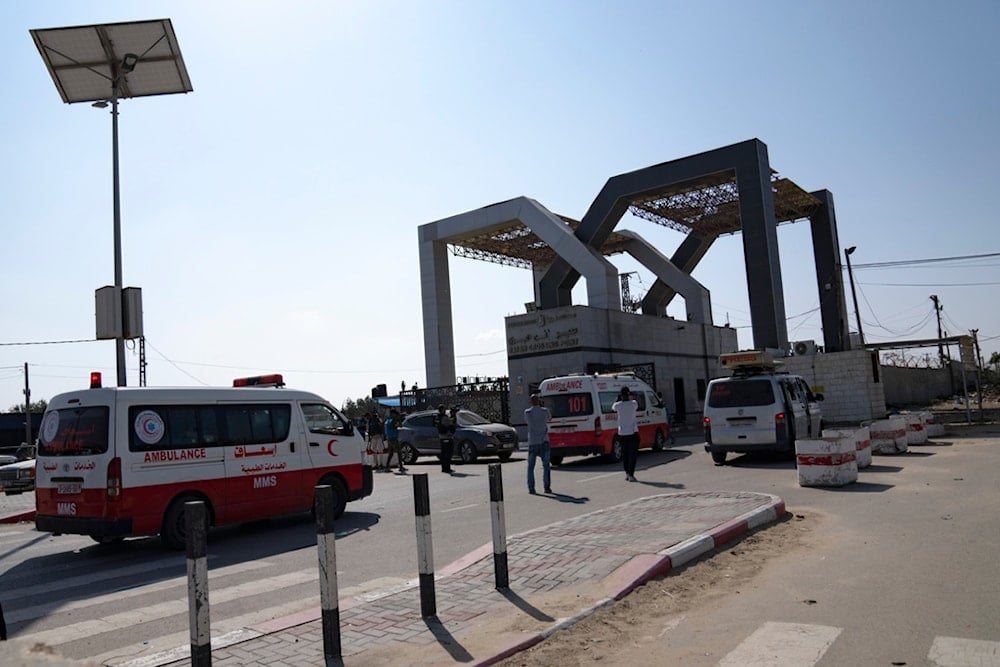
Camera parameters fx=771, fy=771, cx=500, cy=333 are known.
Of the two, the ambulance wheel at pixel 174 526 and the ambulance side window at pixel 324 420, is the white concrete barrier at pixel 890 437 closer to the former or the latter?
the ambulance side window at pixel 324 420

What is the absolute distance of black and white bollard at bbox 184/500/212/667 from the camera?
4.28m

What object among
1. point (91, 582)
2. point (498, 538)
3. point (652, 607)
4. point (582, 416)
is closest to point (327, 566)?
point (498, 538)

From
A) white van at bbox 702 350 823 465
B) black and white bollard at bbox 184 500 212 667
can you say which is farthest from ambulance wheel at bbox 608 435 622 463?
black and white bollard at bbox 184 500 212 667

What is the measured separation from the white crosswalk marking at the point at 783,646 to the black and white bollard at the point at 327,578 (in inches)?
96.2

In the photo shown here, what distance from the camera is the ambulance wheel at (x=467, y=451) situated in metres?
22.3

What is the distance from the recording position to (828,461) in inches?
477

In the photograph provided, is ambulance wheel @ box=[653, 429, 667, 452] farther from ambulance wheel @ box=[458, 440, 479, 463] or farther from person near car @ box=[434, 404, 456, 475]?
person near car @ box=[434, 404, 456, 475]

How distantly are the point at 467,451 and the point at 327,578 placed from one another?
17416mm

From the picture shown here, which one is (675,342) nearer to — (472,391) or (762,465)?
(472,391)

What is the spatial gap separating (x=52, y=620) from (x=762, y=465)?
45.6 feet

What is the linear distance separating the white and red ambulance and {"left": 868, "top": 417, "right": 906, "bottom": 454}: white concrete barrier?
12.8 meters

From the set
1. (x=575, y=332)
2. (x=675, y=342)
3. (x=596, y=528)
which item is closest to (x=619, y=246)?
(x=675, y=342)

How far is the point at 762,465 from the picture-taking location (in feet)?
54.9

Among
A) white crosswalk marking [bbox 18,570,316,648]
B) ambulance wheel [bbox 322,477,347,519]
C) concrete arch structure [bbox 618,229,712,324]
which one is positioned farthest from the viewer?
concrete arch structure [bbox 618,229,712,324]
